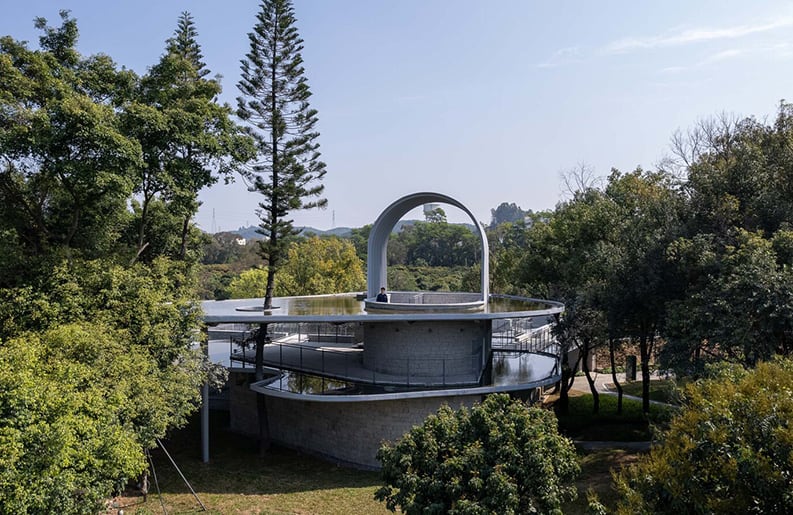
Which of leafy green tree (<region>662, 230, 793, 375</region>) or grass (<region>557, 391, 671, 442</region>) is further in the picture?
grass (<region>557, 391, 671, 442</region>)

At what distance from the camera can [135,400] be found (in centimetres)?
1041

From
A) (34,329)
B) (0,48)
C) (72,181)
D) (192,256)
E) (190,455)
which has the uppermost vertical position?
(0,48)

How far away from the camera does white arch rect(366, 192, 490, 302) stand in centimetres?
1636

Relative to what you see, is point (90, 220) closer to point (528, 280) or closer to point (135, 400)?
point (135, 400)

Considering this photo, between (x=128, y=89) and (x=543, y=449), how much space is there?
14037 mm

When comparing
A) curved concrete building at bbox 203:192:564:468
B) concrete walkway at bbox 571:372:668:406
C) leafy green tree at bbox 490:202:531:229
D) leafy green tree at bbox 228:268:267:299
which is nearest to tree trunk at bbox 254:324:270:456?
curved concrete building at bbox 203:192:564:468

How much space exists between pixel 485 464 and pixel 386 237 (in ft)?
36.5

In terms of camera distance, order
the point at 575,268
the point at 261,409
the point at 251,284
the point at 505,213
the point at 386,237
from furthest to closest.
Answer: the point at 505,213 → the point at 251,284 → the point at 575,268 → the point at 386,237 → the point at 261,409

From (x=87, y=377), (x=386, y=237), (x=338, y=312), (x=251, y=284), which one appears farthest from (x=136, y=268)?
(x=251, y=284)

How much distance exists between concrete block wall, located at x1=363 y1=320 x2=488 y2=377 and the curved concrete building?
3 cm

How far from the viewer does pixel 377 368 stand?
1554 cm

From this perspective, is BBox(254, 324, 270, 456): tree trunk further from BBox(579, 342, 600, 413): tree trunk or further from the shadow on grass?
BBox(579, 342, 600, 413): tree trunk

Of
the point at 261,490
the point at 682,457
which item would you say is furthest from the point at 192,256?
the point at 682,457

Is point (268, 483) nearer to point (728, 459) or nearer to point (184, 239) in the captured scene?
point (184, 239)
